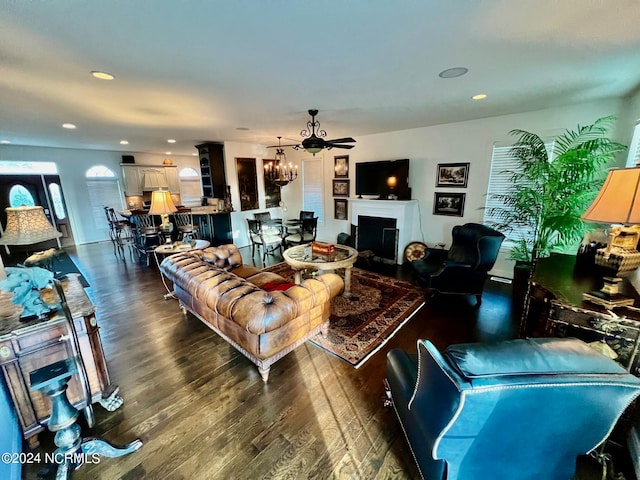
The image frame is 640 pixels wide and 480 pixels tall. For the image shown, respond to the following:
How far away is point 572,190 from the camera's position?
3.11 m

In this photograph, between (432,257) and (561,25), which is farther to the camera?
(432,257)

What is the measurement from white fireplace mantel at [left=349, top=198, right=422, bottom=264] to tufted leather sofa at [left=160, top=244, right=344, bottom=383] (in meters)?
3.02

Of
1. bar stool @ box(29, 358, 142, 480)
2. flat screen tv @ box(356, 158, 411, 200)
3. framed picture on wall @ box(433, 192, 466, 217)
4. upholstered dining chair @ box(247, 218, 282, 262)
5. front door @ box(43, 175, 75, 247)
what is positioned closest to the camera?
bar stool @ box(29, 358, 142, 480)

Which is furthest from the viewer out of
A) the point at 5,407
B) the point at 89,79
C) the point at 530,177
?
the point at 530,177

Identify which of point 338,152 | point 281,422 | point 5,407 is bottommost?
point 281,422

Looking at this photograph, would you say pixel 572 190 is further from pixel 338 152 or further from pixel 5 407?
pixel 5 407

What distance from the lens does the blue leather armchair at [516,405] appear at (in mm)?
955

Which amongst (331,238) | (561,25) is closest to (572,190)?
(561,25)

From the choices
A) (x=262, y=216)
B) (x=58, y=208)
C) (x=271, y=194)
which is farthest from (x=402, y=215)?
(x=58, y=208)

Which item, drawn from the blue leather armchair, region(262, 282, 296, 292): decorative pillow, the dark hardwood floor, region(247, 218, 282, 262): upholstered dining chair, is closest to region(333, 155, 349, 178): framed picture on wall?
region(247, 218, 282, 262): upholstered dining chair

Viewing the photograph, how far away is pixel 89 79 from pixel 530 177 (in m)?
5.15

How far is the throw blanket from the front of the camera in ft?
4.94

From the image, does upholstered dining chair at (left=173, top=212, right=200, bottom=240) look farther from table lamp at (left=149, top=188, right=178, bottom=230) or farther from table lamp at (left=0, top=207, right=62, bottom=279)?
table lamp at (left=0, top=207, right=62, bottom=279)

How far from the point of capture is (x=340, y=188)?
6.39m
